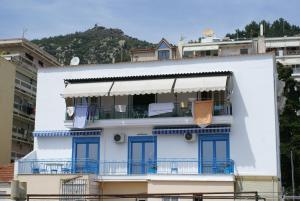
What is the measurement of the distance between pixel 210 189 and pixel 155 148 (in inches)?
190

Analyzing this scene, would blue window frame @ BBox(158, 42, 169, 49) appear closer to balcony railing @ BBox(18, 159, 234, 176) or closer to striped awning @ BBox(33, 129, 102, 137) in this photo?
striped awning @ BBox(33, 129, 102, 137)

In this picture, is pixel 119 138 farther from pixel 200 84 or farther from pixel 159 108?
pixel 200 84

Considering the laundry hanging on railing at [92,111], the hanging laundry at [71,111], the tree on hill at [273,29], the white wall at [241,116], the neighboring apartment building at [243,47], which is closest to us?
the white wall at [241,116]

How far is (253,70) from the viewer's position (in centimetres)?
3616

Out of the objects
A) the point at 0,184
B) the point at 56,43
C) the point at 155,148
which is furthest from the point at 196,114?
the point at 56,43

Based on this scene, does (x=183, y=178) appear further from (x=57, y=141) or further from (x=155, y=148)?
(x=57, y=141)

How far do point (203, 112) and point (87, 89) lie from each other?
7666 millimetres

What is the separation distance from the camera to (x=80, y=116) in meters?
38.2

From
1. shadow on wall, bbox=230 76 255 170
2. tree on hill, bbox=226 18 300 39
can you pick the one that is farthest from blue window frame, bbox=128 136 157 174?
tree on hill, bbox=226 18 300 39

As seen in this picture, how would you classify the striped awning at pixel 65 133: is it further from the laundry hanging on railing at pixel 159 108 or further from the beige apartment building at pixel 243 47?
the beige apartment building at pixel 243 47

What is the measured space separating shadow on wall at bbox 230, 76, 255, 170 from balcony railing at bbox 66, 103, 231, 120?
0.61m

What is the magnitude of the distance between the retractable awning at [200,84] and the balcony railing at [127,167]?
4.45 metres

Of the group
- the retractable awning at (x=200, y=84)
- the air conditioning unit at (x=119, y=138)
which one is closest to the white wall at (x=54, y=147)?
the air conditioning unit at (x=119, y=138)

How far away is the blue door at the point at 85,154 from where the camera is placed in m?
37.7
